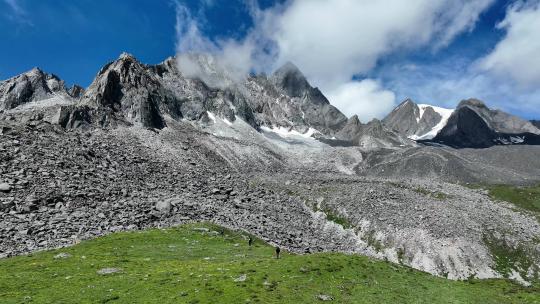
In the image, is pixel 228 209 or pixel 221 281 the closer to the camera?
pixel 221 281

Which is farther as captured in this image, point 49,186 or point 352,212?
point 352,212

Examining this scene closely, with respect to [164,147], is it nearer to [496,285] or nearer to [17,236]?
[17,236]

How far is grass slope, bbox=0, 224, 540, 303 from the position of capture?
41.0m

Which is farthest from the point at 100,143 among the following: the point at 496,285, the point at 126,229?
the point at 496,285

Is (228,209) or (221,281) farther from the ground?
(228,209)

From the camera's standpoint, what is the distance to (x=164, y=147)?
611 ft

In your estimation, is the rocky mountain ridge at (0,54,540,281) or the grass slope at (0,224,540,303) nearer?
the grass slope at (0,224,540,303)

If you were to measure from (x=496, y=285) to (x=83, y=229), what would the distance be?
60587mm

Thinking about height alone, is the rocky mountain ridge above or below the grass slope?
above

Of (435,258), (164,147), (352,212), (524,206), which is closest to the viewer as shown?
(435,258)

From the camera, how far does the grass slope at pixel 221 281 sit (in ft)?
134

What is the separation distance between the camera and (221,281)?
43.9 meters

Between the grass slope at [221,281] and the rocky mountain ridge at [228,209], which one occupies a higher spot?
the rocky mountain ridge at [228,209]

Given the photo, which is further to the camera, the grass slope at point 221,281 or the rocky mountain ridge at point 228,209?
the rocky mountain ridge at point 228,209
